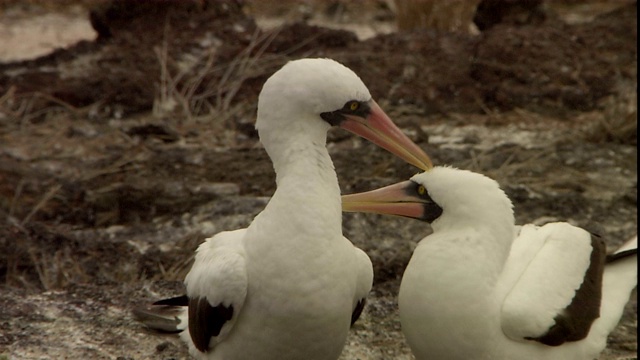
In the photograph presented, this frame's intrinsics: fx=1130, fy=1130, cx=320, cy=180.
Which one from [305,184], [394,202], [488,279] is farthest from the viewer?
[394,202]

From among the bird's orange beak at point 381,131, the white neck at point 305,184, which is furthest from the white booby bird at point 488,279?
the white neck at point 305,184

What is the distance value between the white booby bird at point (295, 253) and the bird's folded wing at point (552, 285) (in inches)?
25.7

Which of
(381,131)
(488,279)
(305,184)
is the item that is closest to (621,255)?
(488,279)

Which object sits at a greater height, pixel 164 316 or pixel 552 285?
pixel 552 285

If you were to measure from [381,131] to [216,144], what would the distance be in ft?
12.2

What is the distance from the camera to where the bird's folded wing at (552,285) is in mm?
4578

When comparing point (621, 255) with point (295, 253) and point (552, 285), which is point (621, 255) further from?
point (295, 253)

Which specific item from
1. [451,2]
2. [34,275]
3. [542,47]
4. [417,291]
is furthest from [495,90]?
[417,291]

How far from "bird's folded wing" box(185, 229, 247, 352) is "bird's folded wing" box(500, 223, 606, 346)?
109cm

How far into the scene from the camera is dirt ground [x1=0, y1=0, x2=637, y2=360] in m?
6.00

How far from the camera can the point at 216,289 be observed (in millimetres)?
4422

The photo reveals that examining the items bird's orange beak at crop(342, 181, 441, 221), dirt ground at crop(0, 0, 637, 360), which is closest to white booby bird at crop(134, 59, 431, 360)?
bird's orange beak at crop(342, 181, 441, 221)

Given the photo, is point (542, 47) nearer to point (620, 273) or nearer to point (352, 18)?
point (352, 18)

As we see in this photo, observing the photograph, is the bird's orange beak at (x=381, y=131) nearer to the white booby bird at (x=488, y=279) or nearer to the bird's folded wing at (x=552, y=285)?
the white booby bird at (x=488, y=279)
